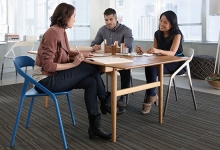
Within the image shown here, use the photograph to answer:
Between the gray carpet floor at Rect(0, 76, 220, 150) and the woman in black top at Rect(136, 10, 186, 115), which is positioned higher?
the woman in black top at Rect(136, 10, 186, 115)

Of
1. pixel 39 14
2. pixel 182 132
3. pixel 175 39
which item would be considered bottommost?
pixel 182 132

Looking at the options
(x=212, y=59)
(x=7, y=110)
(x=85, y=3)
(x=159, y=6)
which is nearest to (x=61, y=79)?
(x=7, y=110)

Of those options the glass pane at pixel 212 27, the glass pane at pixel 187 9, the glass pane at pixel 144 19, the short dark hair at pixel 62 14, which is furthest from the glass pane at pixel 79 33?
the short dark hair at pixel 62 14

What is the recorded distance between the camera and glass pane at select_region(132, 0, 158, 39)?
608 cm

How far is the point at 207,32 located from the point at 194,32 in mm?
294

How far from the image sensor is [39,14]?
6.27m

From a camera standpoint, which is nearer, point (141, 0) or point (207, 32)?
point (207, 32)

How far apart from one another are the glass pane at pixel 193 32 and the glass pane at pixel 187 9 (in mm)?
124

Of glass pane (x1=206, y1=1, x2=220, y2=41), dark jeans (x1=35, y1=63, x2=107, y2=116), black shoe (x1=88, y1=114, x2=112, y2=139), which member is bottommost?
black shoe (x1=88, y1=114, x2=112, y2=139)

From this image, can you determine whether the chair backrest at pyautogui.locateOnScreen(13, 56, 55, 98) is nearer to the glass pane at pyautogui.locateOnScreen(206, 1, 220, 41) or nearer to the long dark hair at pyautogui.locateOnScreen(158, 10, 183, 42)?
the long dark hair at pyautogui.locateOnScreen(158, 10, 183, 42)

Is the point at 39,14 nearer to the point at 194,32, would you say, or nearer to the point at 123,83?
the point at 194,32

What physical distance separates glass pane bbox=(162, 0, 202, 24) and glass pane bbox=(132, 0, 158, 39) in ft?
1.35

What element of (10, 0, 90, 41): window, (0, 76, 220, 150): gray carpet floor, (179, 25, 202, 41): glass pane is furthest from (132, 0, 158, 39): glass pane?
(0, 76, 220, 150): gray carpet floor

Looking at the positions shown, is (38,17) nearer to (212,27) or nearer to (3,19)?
(3,19)
